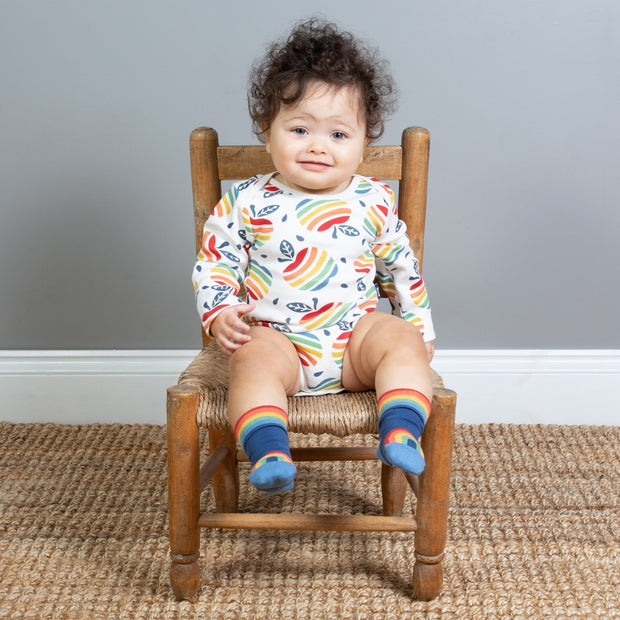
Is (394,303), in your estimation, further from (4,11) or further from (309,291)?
(4,11)

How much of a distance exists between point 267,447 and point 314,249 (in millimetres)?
319

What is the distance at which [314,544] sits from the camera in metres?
1.20

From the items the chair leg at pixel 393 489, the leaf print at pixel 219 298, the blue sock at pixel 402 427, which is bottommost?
the chair leg at pixel 393 489

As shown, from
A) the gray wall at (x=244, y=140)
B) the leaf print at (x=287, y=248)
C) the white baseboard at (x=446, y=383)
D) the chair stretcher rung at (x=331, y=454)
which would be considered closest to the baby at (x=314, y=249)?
the leaf print at (x=287, y=248)

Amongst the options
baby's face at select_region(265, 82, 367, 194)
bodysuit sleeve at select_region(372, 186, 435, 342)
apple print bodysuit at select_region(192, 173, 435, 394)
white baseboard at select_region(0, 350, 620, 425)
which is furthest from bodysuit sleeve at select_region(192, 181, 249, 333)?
white baseboard at select_region(0, 350, 620, 425)

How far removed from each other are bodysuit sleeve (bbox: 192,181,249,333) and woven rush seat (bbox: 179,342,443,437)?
0.12m

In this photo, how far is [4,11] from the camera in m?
1.46

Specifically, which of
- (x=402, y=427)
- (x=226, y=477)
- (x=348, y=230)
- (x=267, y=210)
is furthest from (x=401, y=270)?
(x=226, y=477)

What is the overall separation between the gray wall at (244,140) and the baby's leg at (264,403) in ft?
1.99

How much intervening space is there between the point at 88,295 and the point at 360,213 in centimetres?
74

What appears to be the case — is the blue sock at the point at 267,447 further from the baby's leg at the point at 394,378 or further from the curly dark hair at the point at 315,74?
the curly dark hair at the point at 315,74

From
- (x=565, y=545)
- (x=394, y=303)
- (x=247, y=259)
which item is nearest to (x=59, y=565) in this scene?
(x=247, y=259)

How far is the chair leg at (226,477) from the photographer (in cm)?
124

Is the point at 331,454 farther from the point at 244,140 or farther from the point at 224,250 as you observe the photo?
the point at 244,140
